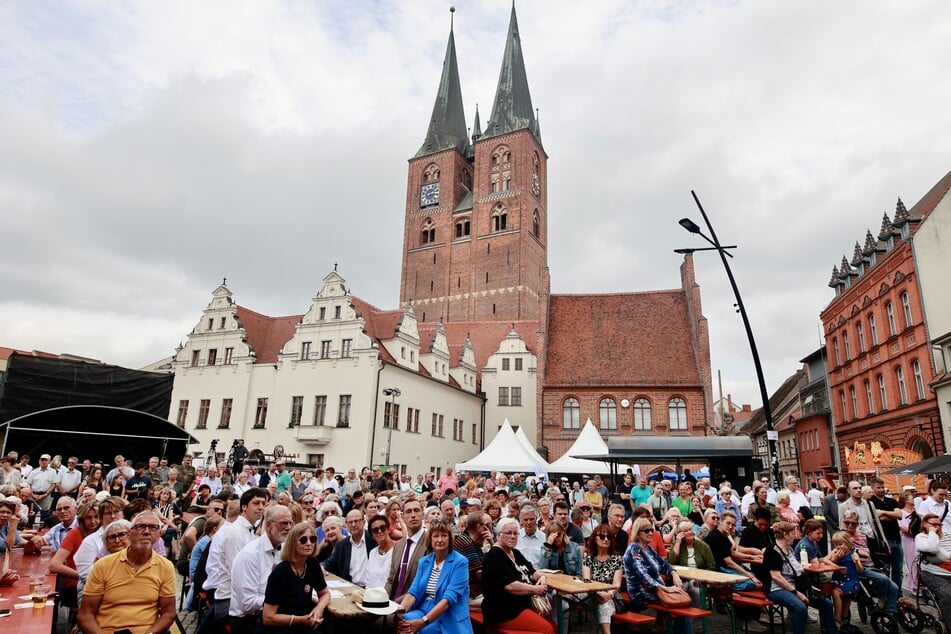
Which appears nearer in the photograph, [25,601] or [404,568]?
[25,601]

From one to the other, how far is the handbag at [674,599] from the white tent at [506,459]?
652 inches

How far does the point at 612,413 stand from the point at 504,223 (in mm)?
29605

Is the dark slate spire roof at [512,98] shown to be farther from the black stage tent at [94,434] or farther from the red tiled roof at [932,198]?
the black stage tent at [94,434]

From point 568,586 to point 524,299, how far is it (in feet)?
173

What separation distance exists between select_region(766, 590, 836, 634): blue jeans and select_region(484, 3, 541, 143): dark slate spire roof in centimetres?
6350

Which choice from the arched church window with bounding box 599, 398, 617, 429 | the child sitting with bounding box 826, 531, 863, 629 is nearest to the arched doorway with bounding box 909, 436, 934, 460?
the arched church window with bounding box 599, 398, 617, 429

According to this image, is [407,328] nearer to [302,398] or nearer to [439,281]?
[302,398]

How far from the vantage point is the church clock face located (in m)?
68.1

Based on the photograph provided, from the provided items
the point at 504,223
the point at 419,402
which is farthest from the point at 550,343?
the point at 504,223

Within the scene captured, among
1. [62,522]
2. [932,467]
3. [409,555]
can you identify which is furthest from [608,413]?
[62,522]

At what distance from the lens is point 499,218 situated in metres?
63.0

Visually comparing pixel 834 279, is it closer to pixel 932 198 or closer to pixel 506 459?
pixel 932 198

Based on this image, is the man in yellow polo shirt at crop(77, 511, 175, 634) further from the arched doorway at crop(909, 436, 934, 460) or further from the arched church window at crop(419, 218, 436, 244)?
the arched church window at crop(419, 218, 436, 244)

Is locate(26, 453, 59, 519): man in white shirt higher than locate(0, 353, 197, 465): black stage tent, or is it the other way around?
locate(0, 353, 197, 465): black stage tent
